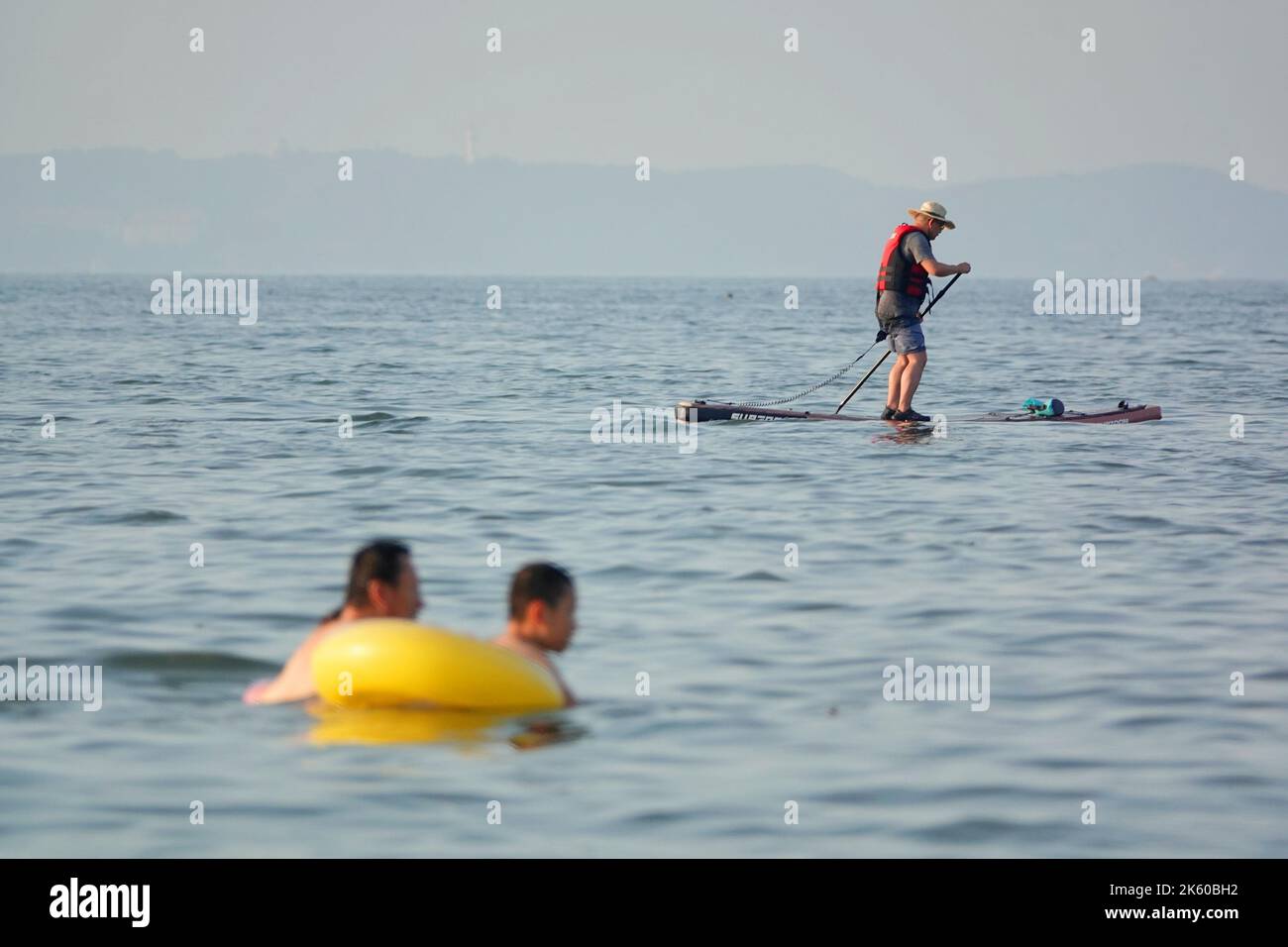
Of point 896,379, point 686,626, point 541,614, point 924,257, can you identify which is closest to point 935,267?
point 924,257

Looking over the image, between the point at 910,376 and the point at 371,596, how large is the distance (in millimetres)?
11148

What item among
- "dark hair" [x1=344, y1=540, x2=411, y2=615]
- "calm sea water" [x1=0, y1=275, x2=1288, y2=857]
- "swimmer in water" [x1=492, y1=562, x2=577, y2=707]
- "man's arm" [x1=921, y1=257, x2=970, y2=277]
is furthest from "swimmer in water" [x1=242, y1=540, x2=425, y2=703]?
"man's arm" [x1=921, y1=257, x2=970, y2=277]

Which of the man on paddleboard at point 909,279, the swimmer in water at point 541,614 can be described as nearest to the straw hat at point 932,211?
the man on paddleboard at point 909,279

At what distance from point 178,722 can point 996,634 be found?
14.0 feet

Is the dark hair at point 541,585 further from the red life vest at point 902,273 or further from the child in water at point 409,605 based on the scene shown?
the red life vest at point 902,273

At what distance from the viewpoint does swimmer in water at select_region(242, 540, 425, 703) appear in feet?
25.1

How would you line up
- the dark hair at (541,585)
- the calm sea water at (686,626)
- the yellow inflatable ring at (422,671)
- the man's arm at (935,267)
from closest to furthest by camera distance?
the calm sea water at (686,626) < the yellow inflatable ring at (422,671) < the dark hair at (541,585) < the man's arm at (935,267)

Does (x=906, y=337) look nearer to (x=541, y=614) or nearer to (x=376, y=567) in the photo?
(x=541, y=614)

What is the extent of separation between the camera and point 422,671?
289 inches

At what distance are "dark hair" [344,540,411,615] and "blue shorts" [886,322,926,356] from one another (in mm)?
10623

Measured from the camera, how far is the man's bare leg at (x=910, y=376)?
17.8 metres

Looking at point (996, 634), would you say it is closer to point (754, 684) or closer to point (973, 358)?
point (754, 684)

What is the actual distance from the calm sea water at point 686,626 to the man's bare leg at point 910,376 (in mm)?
724
